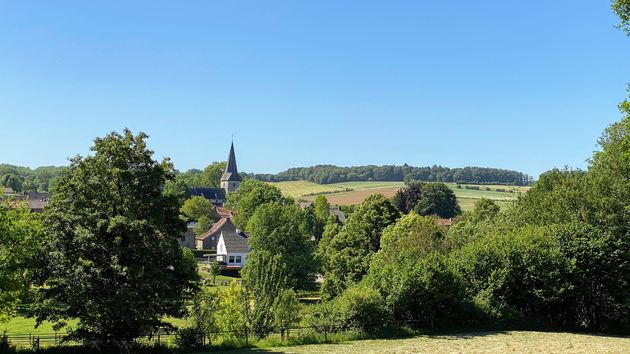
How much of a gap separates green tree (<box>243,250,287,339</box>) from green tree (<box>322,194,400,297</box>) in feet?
44.0

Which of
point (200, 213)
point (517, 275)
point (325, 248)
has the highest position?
point (200, 213)

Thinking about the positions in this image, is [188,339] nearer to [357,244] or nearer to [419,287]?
[419,287]

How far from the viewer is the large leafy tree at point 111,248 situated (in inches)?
869

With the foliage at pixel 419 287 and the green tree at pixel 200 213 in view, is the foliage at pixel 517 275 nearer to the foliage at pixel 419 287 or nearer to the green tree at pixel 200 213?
the foliage at pixel 419 287

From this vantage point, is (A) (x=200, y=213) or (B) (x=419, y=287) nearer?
(B) (x=419, y=287)

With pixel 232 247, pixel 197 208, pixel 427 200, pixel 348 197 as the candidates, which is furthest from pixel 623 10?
pixel 348 197

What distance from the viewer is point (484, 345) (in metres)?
26.2

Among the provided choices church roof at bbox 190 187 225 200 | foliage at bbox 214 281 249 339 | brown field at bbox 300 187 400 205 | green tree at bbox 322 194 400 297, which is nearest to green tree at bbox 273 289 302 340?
foliage at bbox 214 281 249 339

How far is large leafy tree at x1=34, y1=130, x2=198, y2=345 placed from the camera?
72.4ft

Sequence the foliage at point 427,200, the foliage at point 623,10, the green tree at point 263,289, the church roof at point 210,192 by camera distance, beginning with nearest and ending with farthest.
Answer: the foliage at point 623,10, the green tree at point 263,289, the foliage at point 427,200, the church roof at point 210,192

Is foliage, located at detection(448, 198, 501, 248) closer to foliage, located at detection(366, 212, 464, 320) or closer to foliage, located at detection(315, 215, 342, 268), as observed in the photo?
foliage, located at detection(315, 215, 342, 268)

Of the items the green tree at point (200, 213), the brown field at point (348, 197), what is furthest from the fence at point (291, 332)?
the brown field at point (348, 197)

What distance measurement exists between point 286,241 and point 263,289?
2594cm

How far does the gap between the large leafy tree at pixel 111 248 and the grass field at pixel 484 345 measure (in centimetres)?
540
